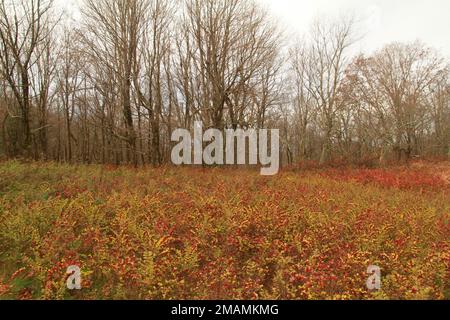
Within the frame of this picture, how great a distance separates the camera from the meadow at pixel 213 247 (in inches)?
137

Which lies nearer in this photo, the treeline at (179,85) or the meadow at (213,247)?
the meadow at (213,247)

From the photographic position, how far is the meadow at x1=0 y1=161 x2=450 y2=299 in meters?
3.47

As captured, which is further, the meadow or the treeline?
the treeline

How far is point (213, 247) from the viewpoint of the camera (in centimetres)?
450

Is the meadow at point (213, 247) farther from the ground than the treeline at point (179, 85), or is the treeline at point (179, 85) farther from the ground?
the treeline at point (179, 85)

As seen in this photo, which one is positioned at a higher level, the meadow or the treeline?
the treeline

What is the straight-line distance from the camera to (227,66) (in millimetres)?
17016

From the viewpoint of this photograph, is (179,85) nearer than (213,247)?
No

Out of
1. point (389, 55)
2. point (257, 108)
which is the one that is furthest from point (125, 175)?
point (389, 55)

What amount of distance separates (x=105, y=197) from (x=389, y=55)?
3436cm

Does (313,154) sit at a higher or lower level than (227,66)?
lower
